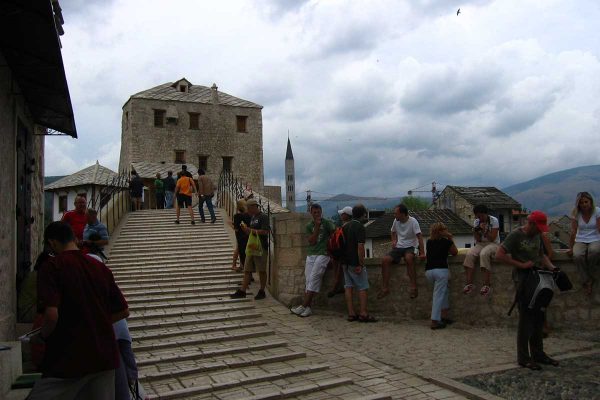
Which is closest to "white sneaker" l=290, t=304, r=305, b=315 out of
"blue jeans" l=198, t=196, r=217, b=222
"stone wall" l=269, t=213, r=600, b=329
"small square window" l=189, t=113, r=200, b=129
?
"stone wall" l=269, t=213, r=600, b=329

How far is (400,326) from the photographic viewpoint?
27.9 ft

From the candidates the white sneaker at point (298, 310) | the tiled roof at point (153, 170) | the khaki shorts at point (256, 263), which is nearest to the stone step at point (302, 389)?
the white sneaker at point (298, 310)

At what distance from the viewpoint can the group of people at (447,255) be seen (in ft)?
21.1

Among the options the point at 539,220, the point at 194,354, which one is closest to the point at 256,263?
the point at 194,354

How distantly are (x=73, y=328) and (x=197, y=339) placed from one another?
4041mm

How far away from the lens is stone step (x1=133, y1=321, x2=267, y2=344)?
7309mm

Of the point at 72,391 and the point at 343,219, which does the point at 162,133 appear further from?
the point at 72,391

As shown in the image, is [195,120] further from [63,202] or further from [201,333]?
[201,333]

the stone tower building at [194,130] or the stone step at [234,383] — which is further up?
the stone tower building at [194,130]

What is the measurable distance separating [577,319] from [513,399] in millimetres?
3225

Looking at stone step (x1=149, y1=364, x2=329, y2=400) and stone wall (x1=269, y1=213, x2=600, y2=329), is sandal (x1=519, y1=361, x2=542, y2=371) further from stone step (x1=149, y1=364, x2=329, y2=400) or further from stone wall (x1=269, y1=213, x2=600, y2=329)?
stone step (x1=149, y1=364, x2=329, y2=400)

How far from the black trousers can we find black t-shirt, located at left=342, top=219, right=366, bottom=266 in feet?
9.50

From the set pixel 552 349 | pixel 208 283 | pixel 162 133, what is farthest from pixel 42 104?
pixel 162 133

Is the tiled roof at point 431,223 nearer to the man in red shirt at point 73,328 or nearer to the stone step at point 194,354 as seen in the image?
the stone step at point 194,354
